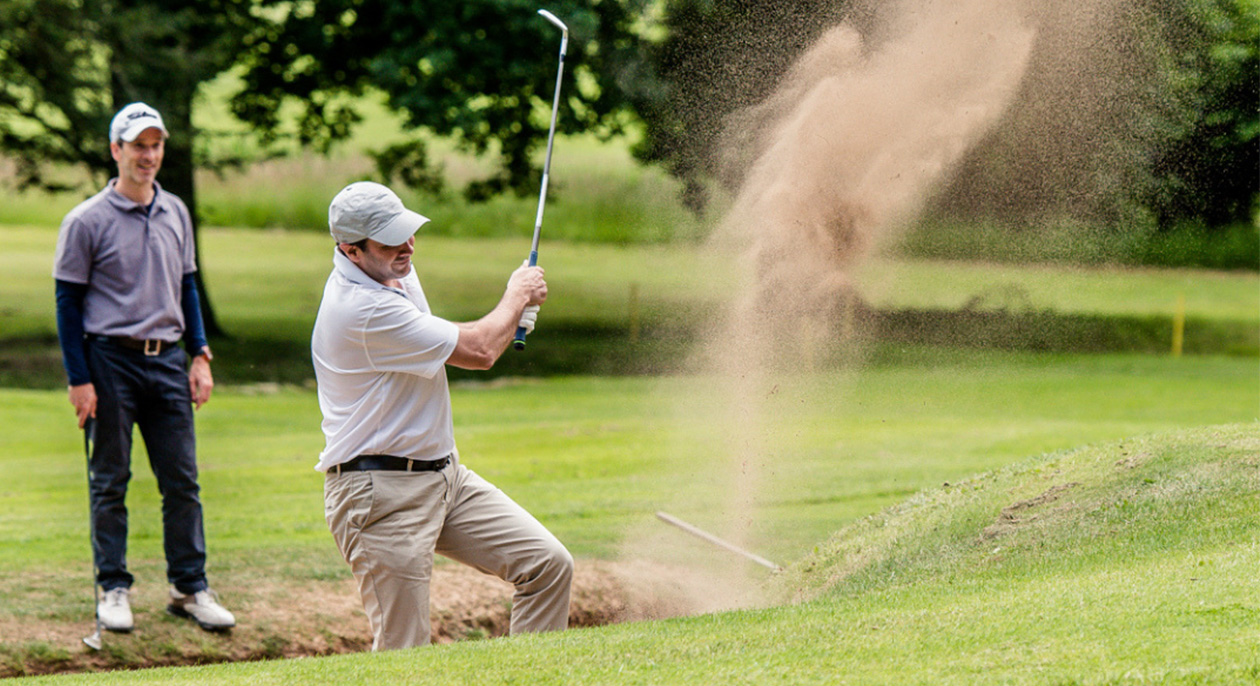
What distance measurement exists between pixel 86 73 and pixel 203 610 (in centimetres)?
1439

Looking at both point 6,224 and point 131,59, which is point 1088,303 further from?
point 6,224

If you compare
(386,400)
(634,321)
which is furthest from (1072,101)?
(634,321)

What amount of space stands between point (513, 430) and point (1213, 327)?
2213 centimetres

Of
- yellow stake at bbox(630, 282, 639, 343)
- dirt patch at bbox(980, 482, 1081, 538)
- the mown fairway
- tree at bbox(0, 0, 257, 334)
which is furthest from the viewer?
yellow stake at bbox(630, 282, 639, 343)

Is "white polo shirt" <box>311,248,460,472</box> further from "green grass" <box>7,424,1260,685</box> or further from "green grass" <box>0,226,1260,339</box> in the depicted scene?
"green grass" <box>0,226,1260,339</box>

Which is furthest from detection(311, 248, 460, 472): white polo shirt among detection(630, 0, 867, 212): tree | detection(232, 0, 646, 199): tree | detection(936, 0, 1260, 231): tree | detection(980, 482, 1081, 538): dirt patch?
detection(232, 0, 646, 199): tree

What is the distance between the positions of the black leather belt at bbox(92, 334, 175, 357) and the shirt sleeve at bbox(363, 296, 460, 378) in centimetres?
223

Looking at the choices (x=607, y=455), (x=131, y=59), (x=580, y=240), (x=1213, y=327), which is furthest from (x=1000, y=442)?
(x=580, y=240)

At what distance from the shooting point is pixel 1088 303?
32.1 meters

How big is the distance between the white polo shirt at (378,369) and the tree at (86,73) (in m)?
15.0

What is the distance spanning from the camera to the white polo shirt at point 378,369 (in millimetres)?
4457

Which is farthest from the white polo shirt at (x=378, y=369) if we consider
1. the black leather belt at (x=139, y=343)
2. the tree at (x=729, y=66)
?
the tree at (x=729, y=66)

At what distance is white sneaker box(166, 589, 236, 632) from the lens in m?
6.31

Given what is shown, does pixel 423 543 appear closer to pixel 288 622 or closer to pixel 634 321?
pixel 288 622
